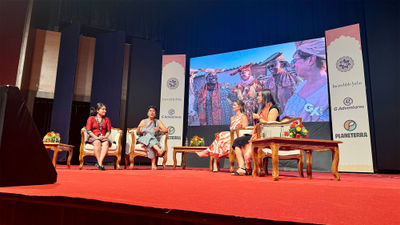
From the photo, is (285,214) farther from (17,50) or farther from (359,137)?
(17,50)

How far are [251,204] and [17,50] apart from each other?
7588mm

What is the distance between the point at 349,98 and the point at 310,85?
2.80 feet

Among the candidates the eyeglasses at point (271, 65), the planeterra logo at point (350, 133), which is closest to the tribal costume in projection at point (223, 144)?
the planeterra logo at point (350, 133)

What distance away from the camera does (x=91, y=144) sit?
5.04 meters

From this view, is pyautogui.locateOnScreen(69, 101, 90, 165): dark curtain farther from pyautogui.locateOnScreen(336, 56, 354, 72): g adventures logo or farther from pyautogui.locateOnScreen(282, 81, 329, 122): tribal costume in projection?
pyautogui.locateOnScreen(336, 56, 354, 72): g adventures logo

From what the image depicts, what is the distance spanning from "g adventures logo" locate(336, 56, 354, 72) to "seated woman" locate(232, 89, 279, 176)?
2.98m

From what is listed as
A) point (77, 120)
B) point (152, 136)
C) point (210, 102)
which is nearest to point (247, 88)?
point (210, 102)

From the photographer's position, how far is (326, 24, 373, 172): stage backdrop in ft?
19.4

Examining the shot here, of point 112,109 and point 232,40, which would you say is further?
point 232,40

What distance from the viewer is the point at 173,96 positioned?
316 inches

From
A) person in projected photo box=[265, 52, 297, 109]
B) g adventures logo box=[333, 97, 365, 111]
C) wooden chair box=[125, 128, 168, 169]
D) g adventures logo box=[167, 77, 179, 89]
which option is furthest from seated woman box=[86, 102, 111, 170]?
g adventures logo box=[333, 97, 365, 111]

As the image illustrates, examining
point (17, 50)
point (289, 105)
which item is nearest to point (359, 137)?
point (289, 105)

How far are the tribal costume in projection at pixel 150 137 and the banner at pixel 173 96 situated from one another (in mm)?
2254

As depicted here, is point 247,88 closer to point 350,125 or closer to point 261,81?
point 261,81
